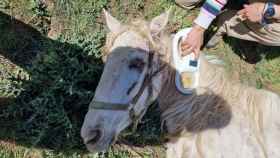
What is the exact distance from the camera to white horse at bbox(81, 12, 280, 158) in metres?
3.85

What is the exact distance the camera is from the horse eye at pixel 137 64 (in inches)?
152

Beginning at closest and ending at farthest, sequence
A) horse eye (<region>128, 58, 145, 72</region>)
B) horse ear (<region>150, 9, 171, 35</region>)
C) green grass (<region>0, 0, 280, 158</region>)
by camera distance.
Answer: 1. horse eye (<region>128, 58, 145, 72</region>)
2. horse ear (<region>150, 9, 171, 35</region>)
3. green grass (<region>0, 0, 280, 158</region>)

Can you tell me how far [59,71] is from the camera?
5676 mm

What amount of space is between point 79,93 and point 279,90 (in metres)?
2.17

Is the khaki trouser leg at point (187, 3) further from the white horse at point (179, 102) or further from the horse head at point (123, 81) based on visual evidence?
the horse head at point (123, 81)

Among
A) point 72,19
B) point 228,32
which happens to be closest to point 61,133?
point 72,19

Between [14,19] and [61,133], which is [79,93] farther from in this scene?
[14,19]

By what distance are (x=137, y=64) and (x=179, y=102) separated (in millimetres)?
524

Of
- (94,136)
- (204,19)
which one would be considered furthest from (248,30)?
(94,136)

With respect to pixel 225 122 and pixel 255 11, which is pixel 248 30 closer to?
pixel 255 11

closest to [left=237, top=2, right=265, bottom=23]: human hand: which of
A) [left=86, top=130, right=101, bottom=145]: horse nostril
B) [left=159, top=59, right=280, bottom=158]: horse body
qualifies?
[left=159, top=59, right=280, bottom=158]: horse body

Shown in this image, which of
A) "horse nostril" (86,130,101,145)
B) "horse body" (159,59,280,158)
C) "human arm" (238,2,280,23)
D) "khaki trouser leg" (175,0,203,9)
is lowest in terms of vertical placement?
"horse body" (159,59,280,158)

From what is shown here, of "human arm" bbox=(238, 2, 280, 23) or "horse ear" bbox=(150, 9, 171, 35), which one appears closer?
"horse ear" bbox=(150, 9, 171, 35)

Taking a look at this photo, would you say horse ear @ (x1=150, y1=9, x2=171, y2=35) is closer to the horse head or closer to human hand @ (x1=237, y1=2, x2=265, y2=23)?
the horse head
